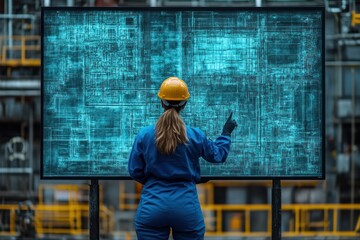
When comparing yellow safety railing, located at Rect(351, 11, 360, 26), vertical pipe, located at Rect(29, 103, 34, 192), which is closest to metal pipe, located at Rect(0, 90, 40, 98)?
vertical pipe, located at Rect(29, 103, 34, 192)

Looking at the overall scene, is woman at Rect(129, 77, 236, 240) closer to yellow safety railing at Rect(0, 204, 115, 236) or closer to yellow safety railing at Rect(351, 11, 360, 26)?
yellow safety railing at Rect(351, 11, 360, 26)

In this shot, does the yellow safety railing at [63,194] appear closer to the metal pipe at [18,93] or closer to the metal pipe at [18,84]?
the metal pipe at [18,93]

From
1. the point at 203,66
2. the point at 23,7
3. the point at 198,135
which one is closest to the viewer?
the point at 198,135

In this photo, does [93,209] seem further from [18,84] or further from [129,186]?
[18,84]

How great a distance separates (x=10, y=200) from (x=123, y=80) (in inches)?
465

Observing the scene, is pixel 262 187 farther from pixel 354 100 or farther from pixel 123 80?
pixel 123 80

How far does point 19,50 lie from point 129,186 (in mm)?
3691

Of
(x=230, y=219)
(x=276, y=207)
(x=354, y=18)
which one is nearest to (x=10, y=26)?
(x=230, y=219)

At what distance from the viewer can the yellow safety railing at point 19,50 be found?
752 inches

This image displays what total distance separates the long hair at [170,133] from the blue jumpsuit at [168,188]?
0.19ft

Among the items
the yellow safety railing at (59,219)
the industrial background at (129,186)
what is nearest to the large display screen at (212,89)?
the industrial background at (129,186)

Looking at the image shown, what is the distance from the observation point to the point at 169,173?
6348mm

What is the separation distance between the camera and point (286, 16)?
8023 mm

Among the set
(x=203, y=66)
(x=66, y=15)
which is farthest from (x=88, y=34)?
(x=203, y=66)
